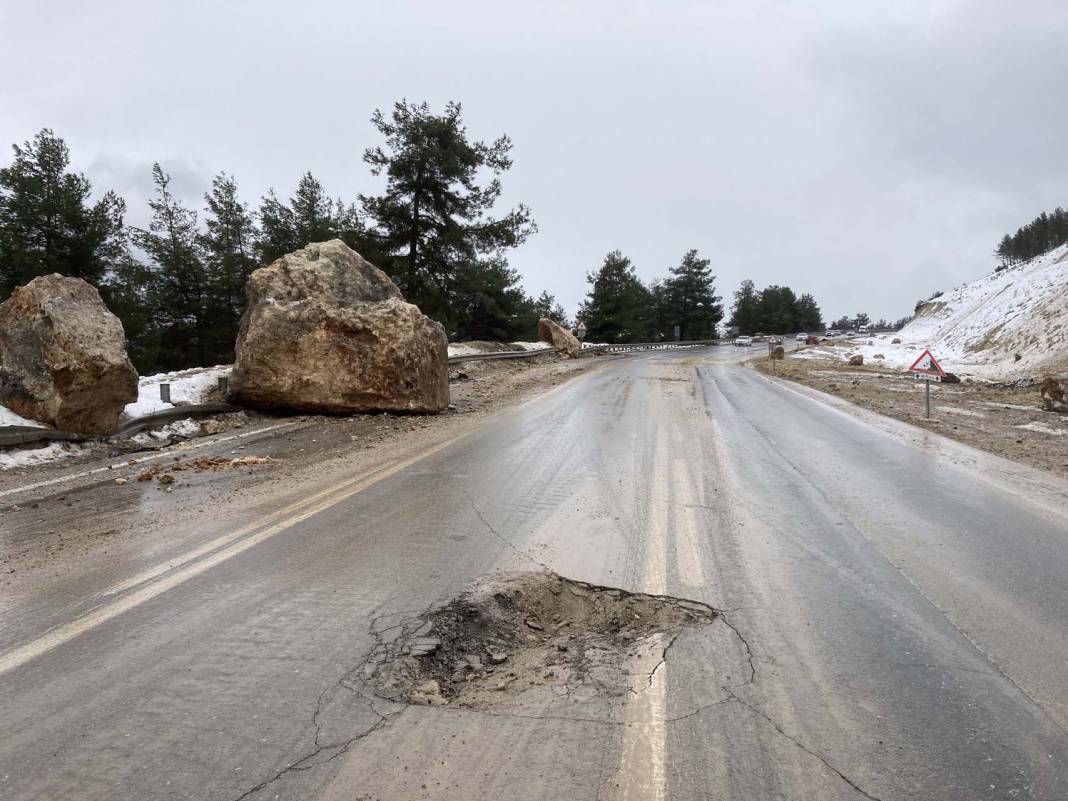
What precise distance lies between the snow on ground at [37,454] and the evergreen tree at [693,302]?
76.6 m

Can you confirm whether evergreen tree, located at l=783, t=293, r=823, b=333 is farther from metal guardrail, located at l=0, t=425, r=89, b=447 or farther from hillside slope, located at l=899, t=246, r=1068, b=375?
metal guardrail, located at l=0, t=425, r=89, b=447

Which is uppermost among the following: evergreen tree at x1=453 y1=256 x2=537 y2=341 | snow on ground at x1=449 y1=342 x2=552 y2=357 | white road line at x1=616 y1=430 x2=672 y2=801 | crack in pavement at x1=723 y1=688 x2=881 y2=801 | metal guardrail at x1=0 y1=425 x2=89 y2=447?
evergreen tree at x1=453 y1=256 x2=537 y2=341

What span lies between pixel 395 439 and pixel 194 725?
6.59 m

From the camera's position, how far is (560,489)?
6.10 meters

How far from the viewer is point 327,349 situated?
1089cm

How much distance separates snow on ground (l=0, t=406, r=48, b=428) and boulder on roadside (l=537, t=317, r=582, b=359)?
1058 inches

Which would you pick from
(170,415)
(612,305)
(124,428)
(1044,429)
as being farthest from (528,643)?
(612,305)

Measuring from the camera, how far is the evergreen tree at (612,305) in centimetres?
5856

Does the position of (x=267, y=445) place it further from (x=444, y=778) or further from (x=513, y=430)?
(x=444, y=778)

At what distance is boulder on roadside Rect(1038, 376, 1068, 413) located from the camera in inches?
486

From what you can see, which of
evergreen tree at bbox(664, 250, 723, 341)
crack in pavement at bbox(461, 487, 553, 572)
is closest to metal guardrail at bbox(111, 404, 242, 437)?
crack in pavement at bbox(461, 487, 553, 572)

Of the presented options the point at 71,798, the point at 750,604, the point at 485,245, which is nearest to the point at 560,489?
the point at 750,604

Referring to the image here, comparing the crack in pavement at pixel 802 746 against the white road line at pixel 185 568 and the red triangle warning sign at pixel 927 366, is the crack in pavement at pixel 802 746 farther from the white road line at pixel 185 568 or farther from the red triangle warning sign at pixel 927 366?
the red triangle warning sign at pixel 927 366

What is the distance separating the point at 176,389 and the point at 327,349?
2739 mm
